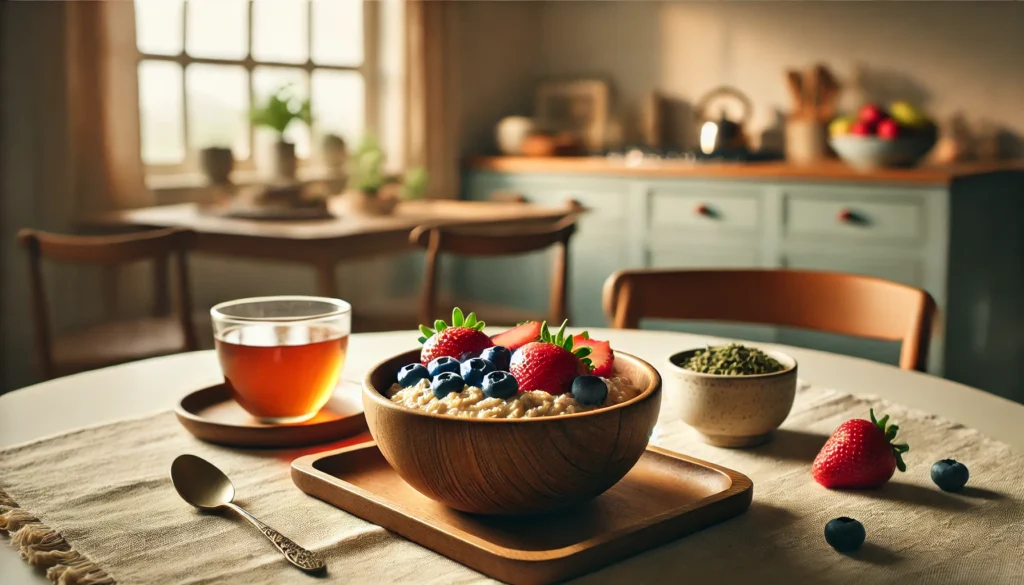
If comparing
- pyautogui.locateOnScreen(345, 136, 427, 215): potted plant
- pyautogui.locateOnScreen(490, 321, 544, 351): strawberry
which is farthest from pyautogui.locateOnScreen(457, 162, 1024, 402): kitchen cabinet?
pyautogui.locateOnScreen(490, 321, 544, 351): strawberry

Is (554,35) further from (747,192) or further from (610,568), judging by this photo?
(610,568)

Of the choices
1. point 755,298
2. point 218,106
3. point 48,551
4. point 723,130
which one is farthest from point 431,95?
point 48,551

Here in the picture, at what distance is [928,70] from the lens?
379 cm

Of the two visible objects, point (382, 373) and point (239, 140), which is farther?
point (239, 140)

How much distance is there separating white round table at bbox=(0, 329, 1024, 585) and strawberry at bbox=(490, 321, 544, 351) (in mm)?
340

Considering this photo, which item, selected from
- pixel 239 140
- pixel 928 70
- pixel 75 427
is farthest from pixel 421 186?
pixel 75 427

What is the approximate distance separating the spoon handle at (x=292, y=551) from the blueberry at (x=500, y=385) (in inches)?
6.4

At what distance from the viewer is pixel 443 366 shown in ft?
2.54

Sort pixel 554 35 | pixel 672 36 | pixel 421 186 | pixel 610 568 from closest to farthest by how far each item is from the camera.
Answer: pixel 610 568, pixel 421 186, pixel 672 36, pixel 554 35

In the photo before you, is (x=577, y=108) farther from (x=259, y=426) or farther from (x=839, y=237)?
(x=259, y=426)

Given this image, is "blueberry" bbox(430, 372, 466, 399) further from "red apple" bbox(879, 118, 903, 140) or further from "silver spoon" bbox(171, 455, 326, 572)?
"red apple" bbox(879, 118, 903, 140)

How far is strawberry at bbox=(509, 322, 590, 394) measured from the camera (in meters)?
0.74

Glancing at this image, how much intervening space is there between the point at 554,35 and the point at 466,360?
13.9 ft

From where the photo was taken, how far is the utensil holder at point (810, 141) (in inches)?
152
